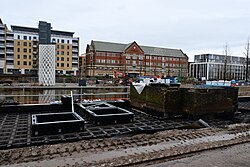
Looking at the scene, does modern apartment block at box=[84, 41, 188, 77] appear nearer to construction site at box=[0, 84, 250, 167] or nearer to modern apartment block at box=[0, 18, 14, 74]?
modern apartment block at box=[0, 18, 14, 74]

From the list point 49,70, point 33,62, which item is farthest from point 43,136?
point 33,62

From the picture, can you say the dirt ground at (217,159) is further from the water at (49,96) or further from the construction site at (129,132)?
the water at (49,96)

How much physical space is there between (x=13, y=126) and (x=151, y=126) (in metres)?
→ 4.37

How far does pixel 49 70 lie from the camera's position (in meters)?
26.0

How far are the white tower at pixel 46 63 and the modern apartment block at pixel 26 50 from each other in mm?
39744

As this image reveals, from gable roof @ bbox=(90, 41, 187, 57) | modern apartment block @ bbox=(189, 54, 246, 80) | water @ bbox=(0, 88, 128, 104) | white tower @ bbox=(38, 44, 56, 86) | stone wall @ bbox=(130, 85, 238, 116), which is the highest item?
gable roof @ bbox=(90, 41, 187, 57)

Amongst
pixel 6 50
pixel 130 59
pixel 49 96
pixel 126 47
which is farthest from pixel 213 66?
pixel 49 96

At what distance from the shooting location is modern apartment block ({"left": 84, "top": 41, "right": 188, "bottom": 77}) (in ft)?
232

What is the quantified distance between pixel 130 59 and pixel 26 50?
34.7 meters

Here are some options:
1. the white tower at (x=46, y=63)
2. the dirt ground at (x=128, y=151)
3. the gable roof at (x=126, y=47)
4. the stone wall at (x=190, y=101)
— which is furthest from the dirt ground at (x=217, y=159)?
the gable roof at (x=126, y=47)

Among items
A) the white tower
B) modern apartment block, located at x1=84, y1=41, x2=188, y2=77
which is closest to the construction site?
the white tower

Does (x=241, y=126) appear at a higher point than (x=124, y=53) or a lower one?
lower

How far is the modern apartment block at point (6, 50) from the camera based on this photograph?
60594mm

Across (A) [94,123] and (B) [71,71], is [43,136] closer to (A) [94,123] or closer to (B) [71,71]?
(A) [94,123]
